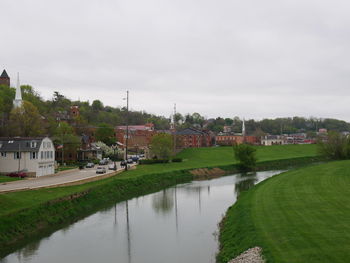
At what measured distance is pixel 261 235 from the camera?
2311cm

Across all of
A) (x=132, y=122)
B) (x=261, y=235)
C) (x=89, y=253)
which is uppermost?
(x=132, y=122)

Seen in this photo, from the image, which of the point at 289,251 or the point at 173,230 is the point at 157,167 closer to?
the point at 173,230

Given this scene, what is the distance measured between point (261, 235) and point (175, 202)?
20998mm

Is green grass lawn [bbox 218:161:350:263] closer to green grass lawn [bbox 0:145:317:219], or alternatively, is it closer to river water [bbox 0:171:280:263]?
river water [bbox 0:171:280:263]

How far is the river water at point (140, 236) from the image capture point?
24031 mm

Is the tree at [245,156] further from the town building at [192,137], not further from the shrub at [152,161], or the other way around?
the town building at [192,137]

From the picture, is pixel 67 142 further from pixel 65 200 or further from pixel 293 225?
pixel 293 225

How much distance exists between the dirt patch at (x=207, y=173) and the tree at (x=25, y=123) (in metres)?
29.4

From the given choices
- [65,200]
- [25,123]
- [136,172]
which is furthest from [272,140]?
[65,200]

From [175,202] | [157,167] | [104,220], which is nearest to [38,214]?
[104,220]

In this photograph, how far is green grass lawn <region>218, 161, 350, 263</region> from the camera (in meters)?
19.3

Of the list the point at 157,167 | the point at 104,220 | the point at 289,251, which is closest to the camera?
the point at 289,251

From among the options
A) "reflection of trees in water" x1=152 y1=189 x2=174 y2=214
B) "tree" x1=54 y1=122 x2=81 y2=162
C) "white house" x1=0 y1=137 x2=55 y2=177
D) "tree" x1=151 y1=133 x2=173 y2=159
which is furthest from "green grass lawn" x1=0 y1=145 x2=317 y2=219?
"tree" x1=54 y1=122 x2=81 y2=162

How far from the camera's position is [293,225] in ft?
80.6
